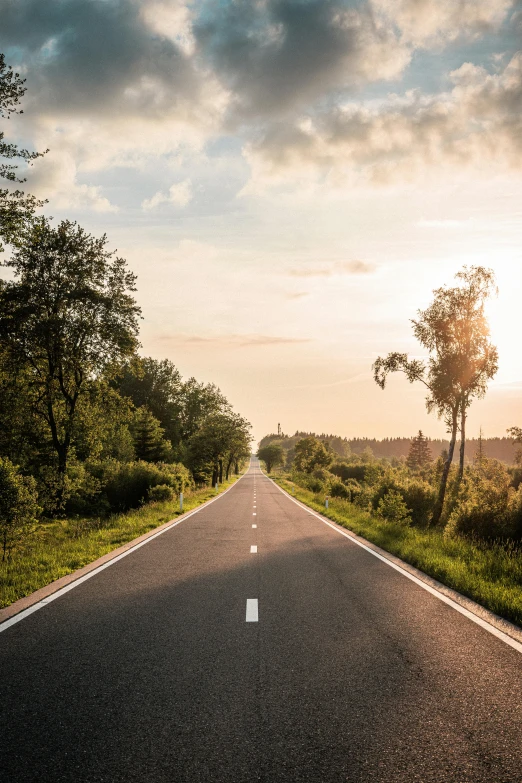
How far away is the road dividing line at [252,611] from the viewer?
6723 millimetres

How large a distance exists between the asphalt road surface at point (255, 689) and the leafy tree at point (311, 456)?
84.1m

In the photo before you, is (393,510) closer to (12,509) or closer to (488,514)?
(488,514)

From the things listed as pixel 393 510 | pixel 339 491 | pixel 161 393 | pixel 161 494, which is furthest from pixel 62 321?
pixel 161 393

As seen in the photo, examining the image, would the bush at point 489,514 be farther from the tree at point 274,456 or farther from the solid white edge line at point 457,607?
the tree at point 274,456

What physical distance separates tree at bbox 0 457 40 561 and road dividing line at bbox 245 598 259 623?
7102mm

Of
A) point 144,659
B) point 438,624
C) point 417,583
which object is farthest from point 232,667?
point 417,583

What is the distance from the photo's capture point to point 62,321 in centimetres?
2520

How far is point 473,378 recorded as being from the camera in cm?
2862

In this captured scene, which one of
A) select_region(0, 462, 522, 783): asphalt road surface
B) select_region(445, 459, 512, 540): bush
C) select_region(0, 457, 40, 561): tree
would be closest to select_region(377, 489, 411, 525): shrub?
select_region(445, 459, 512, 540): bush

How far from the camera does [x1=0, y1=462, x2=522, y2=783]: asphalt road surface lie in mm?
3318

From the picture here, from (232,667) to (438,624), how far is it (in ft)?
9.60

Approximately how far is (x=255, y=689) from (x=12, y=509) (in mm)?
9666

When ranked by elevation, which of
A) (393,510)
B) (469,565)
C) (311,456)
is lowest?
(393,510)

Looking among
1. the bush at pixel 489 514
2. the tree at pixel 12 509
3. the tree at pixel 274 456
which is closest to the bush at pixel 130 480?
the bush at pixel 489 514
